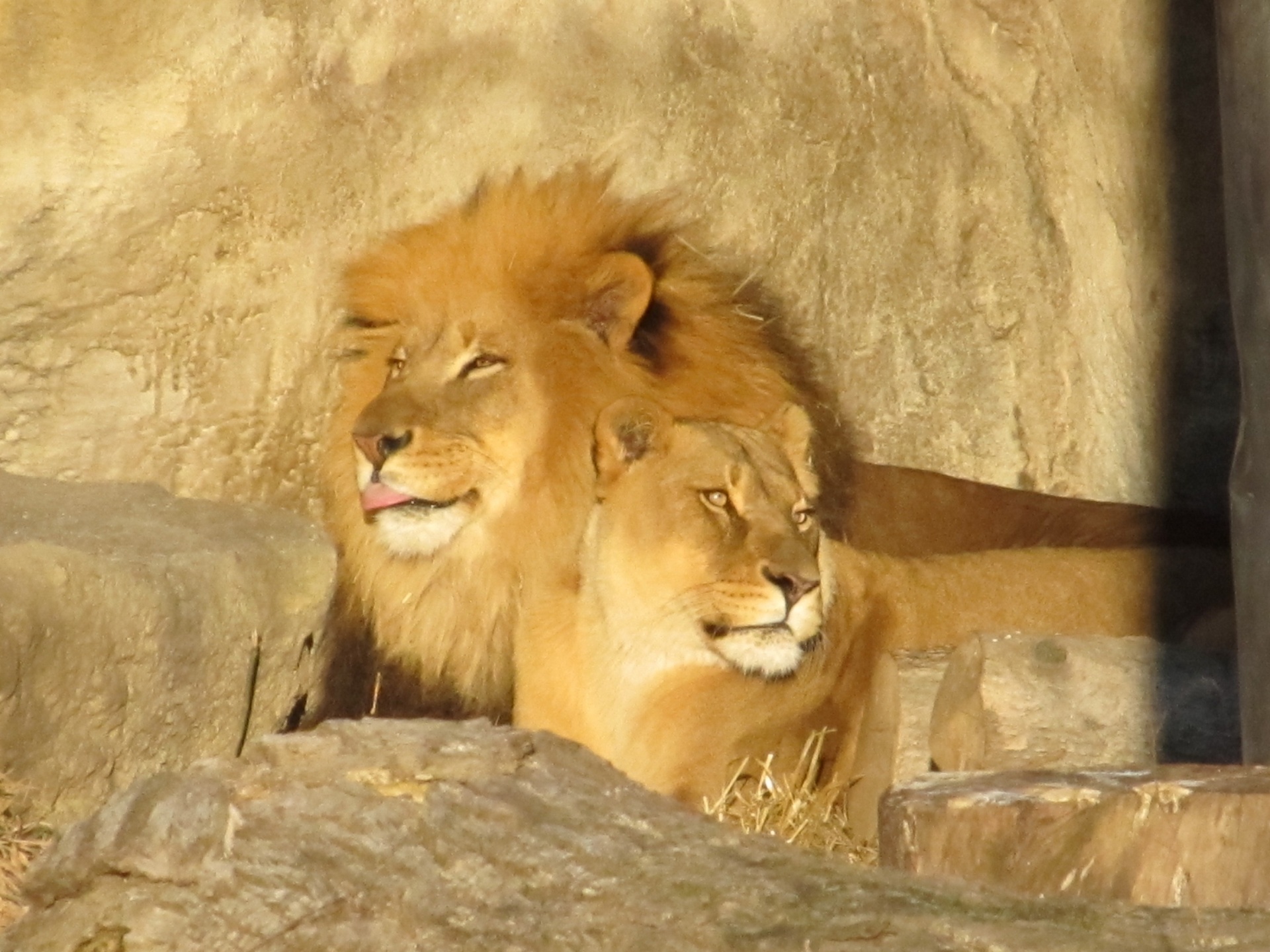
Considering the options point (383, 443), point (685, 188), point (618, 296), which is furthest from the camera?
point (685, 188)

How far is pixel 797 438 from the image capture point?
430 cm

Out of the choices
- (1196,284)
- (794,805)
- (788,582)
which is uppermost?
(1196,284)

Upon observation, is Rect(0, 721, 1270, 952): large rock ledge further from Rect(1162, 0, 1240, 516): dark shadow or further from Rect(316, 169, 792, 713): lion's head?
Rect(1162, 0, 1240, 516): dark shadow

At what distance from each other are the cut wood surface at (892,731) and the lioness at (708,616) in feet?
0.19

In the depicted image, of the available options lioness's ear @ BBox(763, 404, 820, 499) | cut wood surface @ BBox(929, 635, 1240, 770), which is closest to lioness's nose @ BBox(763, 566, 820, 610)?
cut wood surface @ BBox(929, 635, 1240, 770)

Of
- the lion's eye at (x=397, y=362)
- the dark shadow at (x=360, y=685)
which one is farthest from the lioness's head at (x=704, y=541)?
the dark shadow at (x=360, y=685)

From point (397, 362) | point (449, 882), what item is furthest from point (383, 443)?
point (449, 882)

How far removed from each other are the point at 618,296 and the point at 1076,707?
1.31 m

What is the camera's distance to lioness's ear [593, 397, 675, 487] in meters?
4.07

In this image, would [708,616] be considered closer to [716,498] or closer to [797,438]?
[716,498]

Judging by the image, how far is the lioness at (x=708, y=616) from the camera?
390cm

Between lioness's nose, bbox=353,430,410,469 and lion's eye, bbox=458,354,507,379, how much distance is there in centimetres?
26

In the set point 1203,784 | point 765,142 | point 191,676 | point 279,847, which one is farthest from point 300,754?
point 765,142

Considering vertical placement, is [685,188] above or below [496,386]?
above
